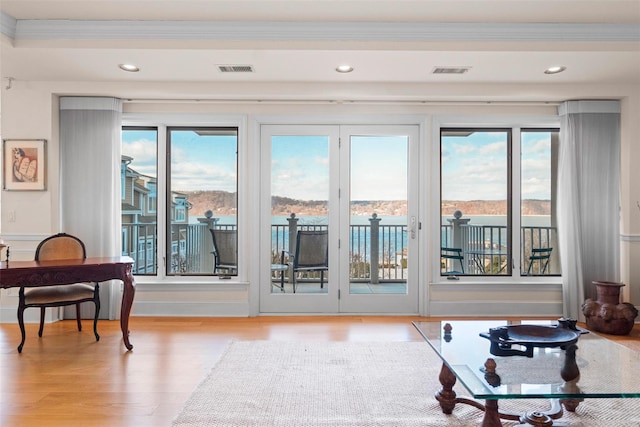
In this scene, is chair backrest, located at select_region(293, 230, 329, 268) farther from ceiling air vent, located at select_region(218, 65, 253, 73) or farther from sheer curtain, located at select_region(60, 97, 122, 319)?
sheer curtain, located at select_region(60, 97, 122, 319)

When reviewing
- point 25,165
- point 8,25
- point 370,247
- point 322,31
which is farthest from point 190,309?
point 322,31

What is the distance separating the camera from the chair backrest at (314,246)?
5051mm

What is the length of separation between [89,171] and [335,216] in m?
2.62

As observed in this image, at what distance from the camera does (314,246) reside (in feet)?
16.6

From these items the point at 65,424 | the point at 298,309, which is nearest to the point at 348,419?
the point at 65,424

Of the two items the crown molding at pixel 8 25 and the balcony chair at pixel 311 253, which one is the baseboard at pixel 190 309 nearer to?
the balcony chair at pixel 311 253

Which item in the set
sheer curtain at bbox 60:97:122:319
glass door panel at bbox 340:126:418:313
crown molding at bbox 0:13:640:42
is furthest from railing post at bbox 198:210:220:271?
crown molding at bbox 0:13:640:42

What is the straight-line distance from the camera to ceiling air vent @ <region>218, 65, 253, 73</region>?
4.05 m

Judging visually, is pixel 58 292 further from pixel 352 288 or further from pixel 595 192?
pixel 595 192

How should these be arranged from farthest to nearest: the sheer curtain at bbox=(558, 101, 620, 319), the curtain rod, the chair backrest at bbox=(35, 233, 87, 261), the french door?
the french door < the curtain rod < the sheer curtain at bbox=(558, 101, 620, 319) < the chair backrest at bbox=(35, 233, 87, 261)

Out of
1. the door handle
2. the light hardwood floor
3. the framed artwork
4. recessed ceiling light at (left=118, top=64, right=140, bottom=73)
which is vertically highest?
recessed ceiling light at (left=118, top=64, right=140, bottom=73)

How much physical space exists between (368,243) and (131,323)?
8.54 ft

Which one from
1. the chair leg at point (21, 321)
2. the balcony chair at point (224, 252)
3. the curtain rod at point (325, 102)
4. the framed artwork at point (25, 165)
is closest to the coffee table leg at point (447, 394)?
the balcony chair at point (224, 252)

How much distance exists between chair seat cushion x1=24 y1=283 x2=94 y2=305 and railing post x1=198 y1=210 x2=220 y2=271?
1304 millimetres
